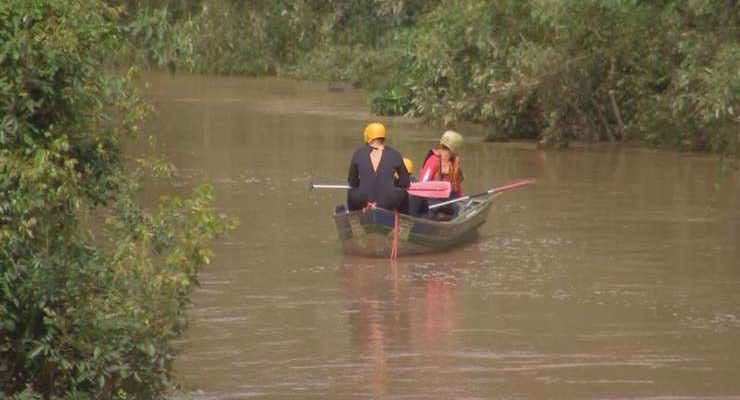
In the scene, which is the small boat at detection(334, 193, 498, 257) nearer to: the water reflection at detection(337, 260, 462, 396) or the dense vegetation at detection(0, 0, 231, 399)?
the water reflection at detection(337, 260, 462, 396)

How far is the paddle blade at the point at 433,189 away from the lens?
1767 cm

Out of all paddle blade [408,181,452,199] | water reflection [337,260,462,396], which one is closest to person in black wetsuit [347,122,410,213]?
water reflection [337,260,462,396]

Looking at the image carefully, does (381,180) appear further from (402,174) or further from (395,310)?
(395,310)

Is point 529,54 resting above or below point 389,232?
above

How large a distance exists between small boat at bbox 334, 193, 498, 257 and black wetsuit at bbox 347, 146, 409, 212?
17cm

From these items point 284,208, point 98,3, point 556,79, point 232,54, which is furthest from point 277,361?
point 556,79

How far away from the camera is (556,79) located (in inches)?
1167

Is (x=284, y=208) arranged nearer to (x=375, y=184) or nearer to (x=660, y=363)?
(x=375, y=184)

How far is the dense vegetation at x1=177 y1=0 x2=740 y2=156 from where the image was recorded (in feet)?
77.0

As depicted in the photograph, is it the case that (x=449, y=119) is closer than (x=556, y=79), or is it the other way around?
(x=556, y=79)

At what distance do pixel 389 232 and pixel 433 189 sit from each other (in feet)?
4.08

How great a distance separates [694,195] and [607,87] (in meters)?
7.44

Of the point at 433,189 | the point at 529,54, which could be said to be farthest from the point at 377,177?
the point at 529,54

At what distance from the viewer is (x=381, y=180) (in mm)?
16516
